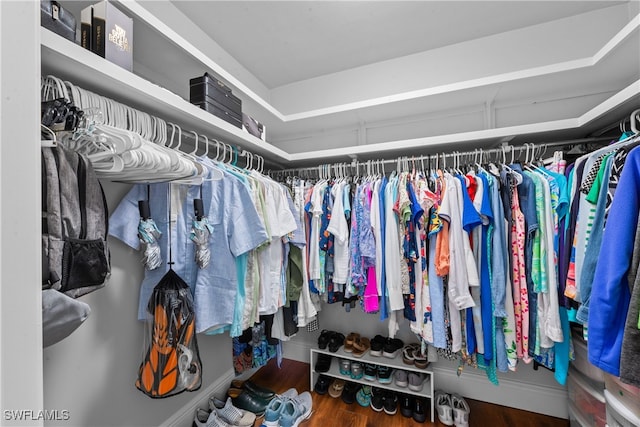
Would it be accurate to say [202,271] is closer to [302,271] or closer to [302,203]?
[302,271]

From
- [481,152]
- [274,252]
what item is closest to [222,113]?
[274,252]

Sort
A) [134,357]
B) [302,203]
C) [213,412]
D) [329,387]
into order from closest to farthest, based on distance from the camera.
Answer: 1. [134,357]
2. [213,412]
3. [302,203]
4. [329,387]

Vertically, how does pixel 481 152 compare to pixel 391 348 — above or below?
above

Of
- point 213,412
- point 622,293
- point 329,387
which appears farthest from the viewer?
point 329,387

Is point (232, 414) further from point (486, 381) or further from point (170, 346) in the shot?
point (486, 381)

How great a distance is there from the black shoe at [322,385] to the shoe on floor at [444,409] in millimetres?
735

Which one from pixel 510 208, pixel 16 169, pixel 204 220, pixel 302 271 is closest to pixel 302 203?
pixel 302 271

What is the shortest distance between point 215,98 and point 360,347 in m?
1.83

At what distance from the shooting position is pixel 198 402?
1578 millimetres

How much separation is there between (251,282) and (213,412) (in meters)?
0.94

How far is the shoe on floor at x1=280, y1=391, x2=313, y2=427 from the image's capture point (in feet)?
4.77

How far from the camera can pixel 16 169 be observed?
0.26 m

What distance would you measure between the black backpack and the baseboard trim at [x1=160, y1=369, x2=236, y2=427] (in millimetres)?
1166

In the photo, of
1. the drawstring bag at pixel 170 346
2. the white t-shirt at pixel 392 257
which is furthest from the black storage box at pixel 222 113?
the white t-shirt at pixel 392 257
